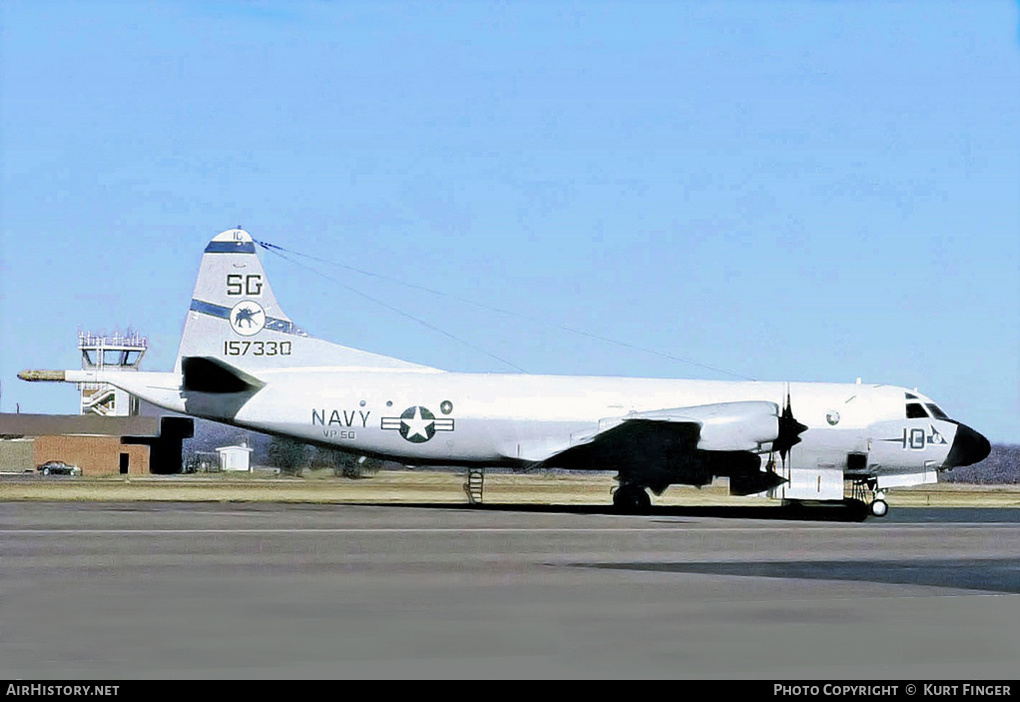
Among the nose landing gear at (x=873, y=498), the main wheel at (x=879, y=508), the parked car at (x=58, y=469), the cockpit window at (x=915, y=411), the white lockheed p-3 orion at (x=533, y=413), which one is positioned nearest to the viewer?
the white lockheed p-3 orion at (x=533, y=413)

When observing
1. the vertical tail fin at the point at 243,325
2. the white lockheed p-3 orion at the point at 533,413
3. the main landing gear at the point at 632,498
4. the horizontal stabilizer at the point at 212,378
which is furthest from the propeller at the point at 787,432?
the horizontal stabilizer at the point at 212,378

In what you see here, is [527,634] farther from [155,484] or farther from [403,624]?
[155,484]

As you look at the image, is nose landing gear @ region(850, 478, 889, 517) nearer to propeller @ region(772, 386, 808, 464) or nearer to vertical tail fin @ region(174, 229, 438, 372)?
propeller @ region(772, 386, 808, 464)

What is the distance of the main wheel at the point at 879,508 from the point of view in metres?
31.3

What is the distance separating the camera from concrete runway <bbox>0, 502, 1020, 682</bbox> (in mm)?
8828

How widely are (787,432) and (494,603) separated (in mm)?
20840

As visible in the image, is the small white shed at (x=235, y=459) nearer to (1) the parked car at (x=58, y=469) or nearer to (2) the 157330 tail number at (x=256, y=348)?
(1) the parked car at (x=58, y=469)

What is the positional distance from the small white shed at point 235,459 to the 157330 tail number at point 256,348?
1549 inches

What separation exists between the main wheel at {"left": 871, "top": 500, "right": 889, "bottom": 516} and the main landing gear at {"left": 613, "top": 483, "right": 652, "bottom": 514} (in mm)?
5933

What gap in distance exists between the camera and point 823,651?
30.7 feet

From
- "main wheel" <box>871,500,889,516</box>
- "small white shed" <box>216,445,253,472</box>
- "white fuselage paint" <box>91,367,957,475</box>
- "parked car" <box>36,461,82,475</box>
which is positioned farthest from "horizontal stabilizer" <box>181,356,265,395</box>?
"parked car" <box>36,461,82,475</box>

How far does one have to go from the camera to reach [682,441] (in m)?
31.2

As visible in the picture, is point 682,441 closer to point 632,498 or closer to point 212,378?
point 632,498
